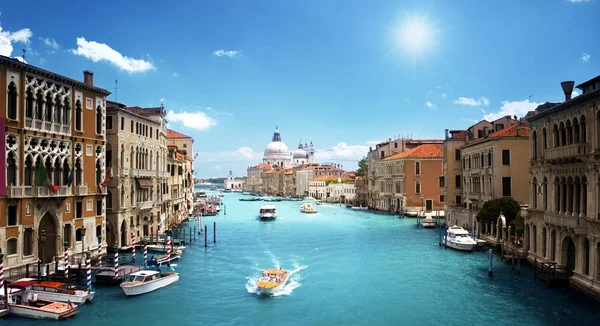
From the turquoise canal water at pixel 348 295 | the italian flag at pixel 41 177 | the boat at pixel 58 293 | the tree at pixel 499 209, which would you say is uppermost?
the italian flag at pixel 41 177

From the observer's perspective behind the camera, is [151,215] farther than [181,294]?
Yes

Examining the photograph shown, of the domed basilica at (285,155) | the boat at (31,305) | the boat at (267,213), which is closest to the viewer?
the boat at (31,305)

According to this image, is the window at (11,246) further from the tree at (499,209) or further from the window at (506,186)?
the window at (506,186)

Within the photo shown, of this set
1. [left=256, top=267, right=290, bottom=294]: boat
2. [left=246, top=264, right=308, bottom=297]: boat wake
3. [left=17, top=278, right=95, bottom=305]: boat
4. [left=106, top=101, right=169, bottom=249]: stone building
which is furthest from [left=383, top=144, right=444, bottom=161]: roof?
[left=17, top=278, right=95, bottom=305]: boat

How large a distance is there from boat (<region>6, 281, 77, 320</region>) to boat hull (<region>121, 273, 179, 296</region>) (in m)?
2.30

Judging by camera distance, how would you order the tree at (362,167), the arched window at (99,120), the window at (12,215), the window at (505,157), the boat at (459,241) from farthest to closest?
1. the tree at (362,167)
2. the window at (505,157)
3. the boat at (459,241)
4. the arched window at (99,120)
5. the window at (12,215)

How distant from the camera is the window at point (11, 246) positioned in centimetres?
1798

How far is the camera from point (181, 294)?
18.9m

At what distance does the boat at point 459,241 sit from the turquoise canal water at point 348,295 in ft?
2.10

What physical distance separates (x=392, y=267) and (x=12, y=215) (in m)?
16.6

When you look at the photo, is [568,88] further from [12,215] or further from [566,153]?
[12,215]

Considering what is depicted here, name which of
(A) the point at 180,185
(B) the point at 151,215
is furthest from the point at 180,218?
(B) the point at 151,215

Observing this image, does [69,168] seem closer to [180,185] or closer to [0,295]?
[0,295]

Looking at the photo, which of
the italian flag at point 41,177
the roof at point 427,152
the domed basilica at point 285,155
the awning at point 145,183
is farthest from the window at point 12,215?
the domed basilica at point 285,155
